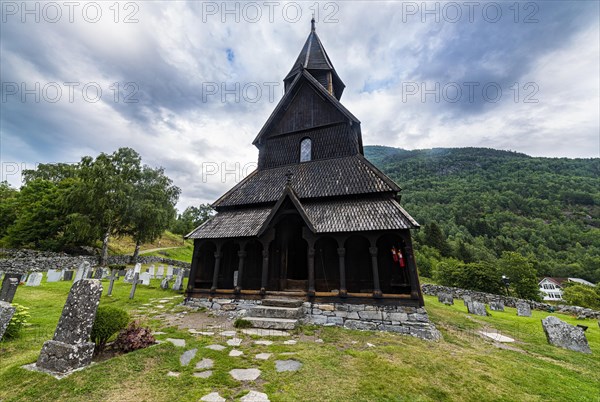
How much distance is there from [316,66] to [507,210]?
377 feet

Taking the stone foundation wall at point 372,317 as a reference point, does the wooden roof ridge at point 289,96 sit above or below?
above

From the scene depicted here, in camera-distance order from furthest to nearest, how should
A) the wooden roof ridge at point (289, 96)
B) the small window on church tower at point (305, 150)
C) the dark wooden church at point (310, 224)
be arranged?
the wooden roof ridge at point (289, 96), the small window on church tower at point (305, 150), the dark wooden church at point (310, 224)

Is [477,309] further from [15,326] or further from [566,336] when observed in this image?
[15,326]

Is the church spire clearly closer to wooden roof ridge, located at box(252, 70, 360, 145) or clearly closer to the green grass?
wooden roof ridge, located at box(252, 70, 360, 145)

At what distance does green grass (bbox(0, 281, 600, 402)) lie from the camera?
361 cm

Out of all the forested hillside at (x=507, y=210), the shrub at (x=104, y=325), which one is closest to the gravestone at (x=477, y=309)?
the shrub at (x=104, y=325)

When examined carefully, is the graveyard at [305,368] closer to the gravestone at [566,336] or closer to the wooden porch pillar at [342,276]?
the gravestone at [566,336]

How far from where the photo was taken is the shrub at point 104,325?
15.3ft

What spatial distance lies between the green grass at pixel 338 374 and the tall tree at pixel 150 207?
22.2 meters

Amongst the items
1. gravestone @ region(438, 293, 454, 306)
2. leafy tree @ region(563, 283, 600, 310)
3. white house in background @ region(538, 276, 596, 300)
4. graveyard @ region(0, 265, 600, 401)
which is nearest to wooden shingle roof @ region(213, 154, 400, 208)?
graveyard @ region(0, 265, 600, 401)

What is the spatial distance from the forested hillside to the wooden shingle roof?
4006 centimetres

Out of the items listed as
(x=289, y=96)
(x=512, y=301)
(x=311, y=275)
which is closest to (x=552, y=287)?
(x=512, y=301)

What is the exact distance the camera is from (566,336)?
771 cm

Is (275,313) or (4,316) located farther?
(275,313)
